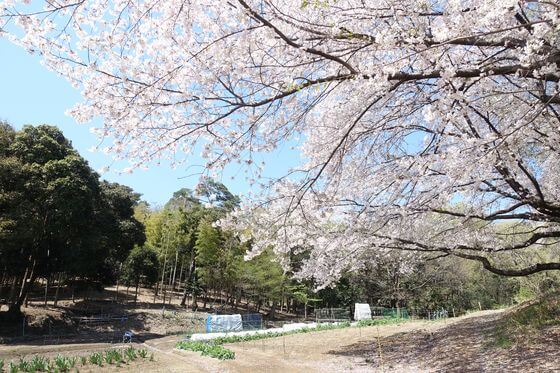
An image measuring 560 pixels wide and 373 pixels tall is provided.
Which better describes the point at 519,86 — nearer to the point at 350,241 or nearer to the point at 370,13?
the point at 370,13

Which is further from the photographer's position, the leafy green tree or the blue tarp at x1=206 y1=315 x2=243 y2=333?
the leafy green tree

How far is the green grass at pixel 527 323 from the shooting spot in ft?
27.1

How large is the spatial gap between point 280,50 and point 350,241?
4772 millimetres

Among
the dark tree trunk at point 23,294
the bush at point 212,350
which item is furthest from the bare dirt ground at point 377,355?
the dark tree trunk at point 23,294

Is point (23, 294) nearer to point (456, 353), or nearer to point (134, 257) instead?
point (134, 257)

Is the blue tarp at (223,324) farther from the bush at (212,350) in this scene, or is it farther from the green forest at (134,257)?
the bush at (212,350)

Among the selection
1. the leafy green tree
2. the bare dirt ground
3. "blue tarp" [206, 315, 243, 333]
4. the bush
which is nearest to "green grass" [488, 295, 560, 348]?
the bare dirt ground

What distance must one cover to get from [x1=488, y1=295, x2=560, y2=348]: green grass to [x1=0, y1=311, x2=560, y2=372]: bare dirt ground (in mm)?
329

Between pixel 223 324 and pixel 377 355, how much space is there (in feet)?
41.5

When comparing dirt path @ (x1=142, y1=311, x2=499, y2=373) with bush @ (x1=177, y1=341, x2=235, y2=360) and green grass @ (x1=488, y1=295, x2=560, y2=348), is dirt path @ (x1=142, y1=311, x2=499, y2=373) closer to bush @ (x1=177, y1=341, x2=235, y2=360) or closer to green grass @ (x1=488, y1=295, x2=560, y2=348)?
bush @ (x1=177, y1=341, x2=235, y2=360)

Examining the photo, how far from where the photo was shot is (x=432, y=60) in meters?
3.45

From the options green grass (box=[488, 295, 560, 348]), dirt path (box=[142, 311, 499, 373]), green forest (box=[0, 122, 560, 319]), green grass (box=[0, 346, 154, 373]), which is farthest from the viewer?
green forest (box=[0, 122, 560, 319])

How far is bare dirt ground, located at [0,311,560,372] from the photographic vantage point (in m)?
7.04

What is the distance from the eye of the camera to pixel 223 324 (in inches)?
828
